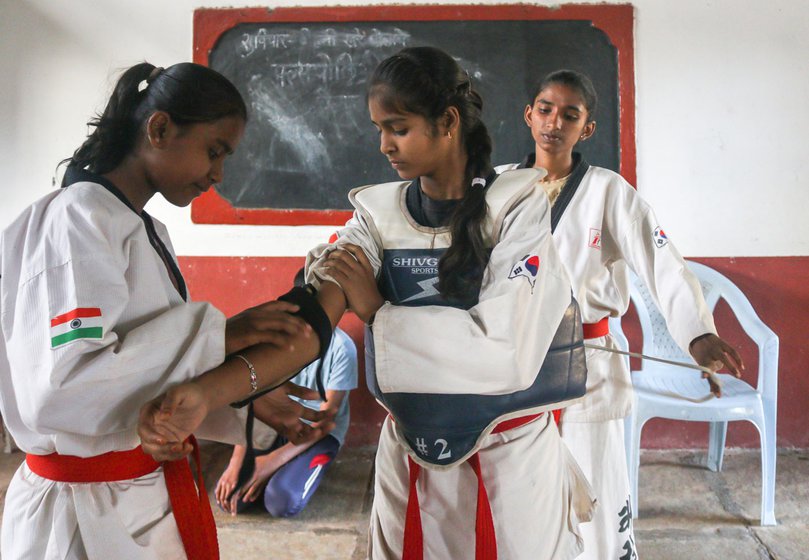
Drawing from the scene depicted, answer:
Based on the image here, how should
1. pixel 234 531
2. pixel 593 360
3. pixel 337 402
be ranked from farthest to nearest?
pixel 337 402 → pixel 234 531 → pixel 593 360

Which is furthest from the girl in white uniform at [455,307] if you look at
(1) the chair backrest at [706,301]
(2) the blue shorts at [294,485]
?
(1) the chair backrest at [706,301]

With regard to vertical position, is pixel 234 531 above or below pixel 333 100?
below

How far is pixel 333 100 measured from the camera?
152 inches

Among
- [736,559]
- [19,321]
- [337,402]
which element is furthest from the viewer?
[337,402]

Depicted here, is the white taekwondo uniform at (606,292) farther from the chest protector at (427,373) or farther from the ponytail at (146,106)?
the ponytail at (146,106)

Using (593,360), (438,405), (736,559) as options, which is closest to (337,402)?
(593,360)

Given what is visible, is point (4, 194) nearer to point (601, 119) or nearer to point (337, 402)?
point (337, 402)

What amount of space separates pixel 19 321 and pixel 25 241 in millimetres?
139

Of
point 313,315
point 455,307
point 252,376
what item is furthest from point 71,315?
point 455,307

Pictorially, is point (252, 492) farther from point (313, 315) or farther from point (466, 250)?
point (466, 250)

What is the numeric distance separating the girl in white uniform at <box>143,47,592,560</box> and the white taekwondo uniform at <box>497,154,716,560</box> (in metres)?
0.56

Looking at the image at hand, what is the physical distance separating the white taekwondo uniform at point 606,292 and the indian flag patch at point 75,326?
4.62ft

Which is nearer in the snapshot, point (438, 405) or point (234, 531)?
point (438, 405)

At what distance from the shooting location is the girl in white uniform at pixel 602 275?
2111 millimetres
